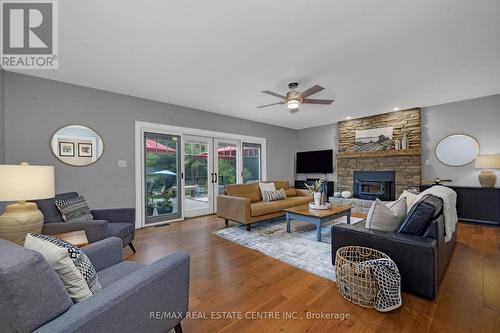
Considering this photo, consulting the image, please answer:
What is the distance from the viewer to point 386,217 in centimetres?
227

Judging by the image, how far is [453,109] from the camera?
16.0 ft

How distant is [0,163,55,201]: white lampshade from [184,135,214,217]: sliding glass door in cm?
311

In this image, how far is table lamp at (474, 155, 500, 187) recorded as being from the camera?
409 centimetres

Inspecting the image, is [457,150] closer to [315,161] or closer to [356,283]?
[315,161]

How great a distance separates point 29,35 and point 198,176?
3.62 meters

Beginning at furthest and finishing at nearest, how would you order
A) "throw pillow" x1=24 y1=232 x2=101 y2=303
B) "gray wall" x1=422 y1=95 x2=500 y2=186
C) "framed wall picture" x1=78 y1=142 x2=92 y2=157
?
"gray wall" x1=422 y1=95 x2=500 y2=186
"framed wall picture" x1=78 y1=142 x2=92 y2=157
"throw pillow" x1=24 y1=232 x2=101 y2=303

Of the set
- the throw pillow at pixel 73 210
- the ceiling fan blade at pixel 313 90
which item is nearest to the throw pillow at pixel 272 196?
the ceiling fan blade at pixel 313 90

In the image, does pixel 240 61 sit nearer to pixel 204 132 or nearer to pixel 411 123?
pixel 204 132

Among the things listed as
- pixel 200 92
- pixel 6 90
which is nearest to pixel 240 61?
pixel 200 92

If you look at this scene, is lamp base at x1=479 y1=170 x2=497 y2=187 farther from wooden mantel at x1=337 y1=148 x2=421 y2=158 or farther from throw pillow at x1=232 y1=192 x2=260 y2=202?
throw pillow at x1=232 y1=192 x2=260 y2=202

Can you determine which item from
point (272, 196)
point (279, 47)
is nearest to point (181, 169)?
point (272, 196)

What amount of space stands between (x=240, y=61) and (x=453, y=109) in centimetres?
504

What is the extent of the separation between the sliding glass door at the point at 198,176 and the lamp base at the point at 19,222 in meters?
3.06

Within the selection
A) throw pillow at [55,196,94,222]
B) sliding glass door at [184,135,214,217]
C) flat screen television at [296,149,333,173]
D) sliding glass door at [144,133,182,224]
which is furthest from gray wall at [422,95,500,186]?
throw pillow at [55,196,94,222]
